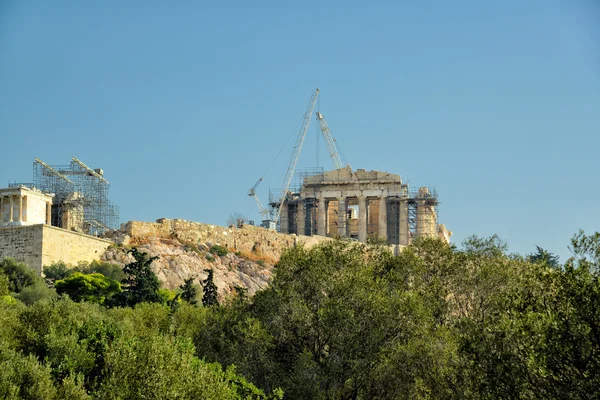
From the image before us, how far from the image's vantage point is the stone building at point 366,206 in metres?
85.9

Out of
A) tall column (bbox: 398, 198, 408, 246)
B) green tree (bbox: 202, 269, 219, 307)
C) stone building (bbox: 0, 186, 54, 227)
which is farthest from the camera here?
tall column (bbox: 398, 198, 408, 246)

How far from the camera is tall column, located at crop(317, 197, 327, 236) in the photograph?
86500 millimetres

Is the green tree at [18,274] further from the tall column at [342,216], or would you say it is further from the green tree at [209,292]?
the tall column at [342,216]

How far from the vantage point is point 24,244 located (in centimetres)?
5938

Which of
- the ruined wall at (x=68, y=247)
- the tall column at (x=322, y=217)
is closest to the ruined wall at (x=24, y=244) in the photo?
the ruined wall at (x=68, y=247)

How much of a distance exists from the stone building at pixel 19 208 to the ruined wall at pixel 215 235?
527 cm

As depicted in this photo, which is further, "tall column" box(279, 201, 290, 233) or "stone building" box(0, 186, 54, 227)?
"tall column" box(279, 201, 290, 233)

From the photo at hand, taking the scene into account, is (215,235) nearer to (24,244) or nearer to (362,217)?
(24,244)

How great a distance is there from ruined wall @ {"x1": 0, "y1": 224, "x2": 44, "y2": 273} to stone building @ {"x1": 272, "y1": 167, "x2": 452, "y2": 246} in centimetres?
3108

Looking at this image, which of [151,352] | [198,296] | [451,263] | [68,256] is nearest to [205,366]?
[151,352]

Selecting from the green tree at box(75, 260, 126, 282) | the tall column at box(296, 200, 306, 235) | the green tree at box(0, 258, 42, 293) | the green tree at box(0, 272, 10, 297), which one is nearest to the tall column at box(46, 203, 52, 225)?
the green tree at box(75, 260, 126, 282)

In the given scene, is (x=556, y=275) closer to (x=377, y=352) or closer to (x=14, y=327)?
(x=377, y=352)

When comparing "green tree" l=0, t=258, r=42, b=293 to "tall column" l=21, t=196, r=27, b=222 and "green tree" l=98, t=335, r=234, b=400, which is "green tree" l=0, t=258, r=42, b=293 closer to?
"tall column" l=21, t=196, r=27, b=222

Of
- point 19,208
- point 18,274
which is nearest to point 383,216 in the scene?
point 19,208
